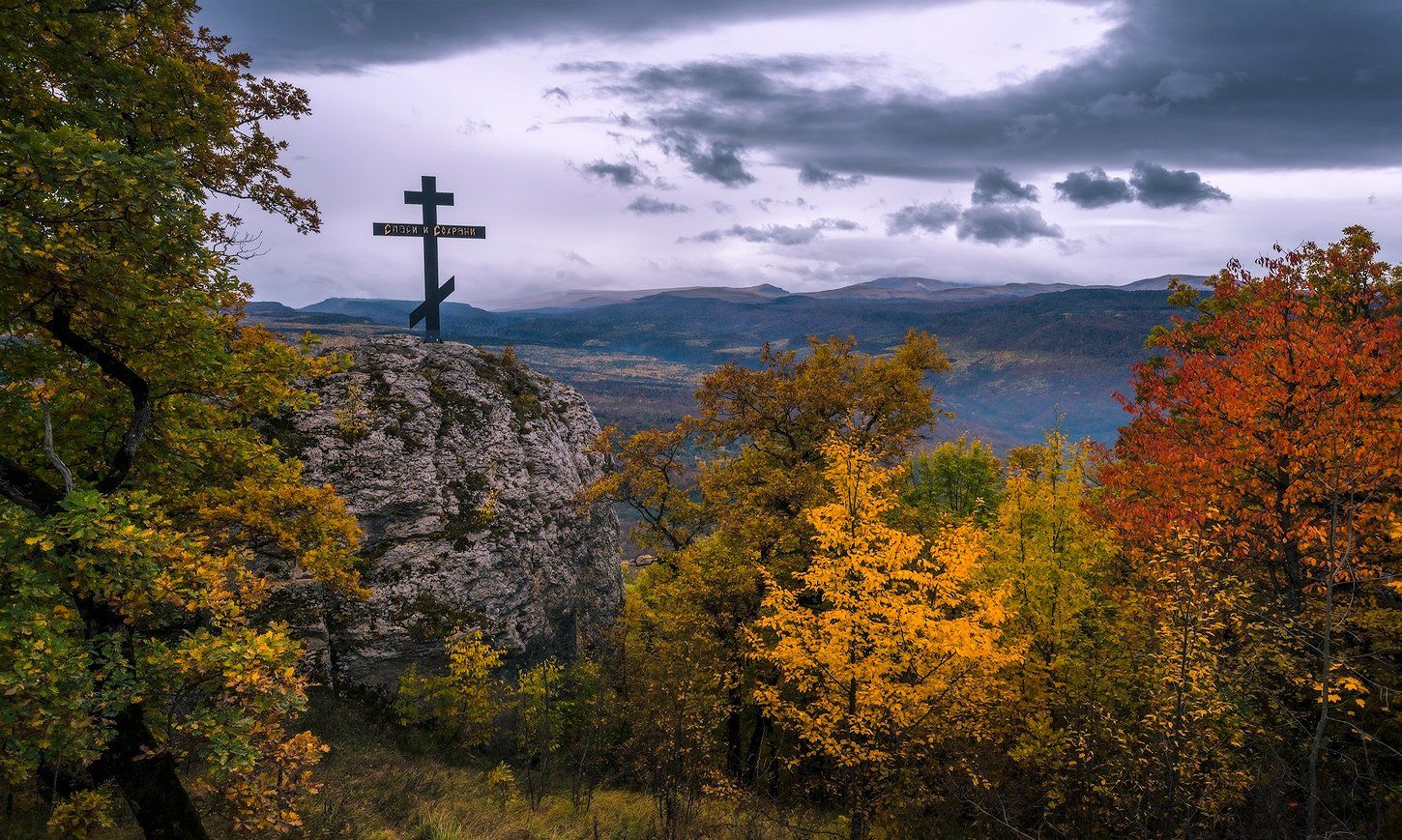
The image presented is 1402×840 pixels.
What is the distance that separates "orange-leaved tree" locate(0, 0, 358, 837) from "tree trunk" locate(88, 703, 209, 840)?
23mm

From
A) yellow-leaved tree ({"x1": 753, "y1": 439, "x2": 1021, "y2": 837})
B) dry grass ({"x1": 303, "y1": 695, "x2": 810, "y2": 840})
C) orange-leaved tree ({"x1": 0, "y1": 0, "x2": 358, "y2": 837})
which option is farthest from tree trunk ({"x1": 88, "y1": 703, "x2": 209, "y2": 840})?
yellow-leaved tree ({"x1": 753, "y1": 439, "x2": 1021, "y2": 837})

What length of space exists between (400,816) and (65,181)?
33.9 ft

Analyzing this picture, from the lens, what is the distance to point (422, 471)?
21.1 meters

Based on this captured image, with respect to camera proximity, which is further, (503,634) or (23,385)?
(503,634)

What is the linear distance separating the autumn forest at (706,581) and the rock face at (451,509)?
102 cm

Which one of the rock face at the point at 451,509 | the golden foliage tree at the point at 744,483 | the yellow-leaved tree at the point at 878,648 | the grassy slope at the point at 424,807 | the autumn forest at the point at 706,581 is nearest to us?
the autumn forest at the point at 706,581

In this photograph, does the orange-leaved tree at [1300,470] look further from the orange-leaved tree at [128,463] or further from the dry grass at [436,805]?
the orange-leaved tree at [128,463]

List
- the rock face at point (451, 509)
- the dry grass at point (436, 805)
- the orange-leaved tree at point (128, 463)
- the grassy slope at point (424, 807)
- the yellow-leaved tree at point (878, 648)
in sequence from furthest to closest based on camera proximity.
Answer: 1. the rock face at point (451, 509)
2. the yellow-leaved tree at point (878, 648)
3. the dry grass at point (436, 805)
4. the grassy slope at point (424, 807)
5. the orange-leaved tree at point (128, 463)

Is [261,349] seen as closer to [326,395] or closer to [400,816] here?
[400,816]

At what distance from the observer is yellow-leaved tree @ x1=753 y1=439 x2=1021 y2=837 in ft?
45.4

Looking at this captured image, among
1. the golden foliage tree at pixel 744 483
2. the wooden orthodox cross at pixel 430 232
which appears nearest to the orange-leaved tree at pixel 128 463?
the golden foliage tree at pixel 744 483

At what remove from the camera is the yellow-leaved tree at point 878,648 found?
1384 cm

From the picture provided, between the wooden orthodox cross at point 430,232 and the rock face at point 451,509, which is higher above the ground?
the wooden orthodox cross at point 430,232

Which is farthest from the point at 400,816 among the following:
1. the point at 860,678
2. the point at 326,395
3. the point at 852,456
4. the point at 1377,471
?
the point at 1377,471
